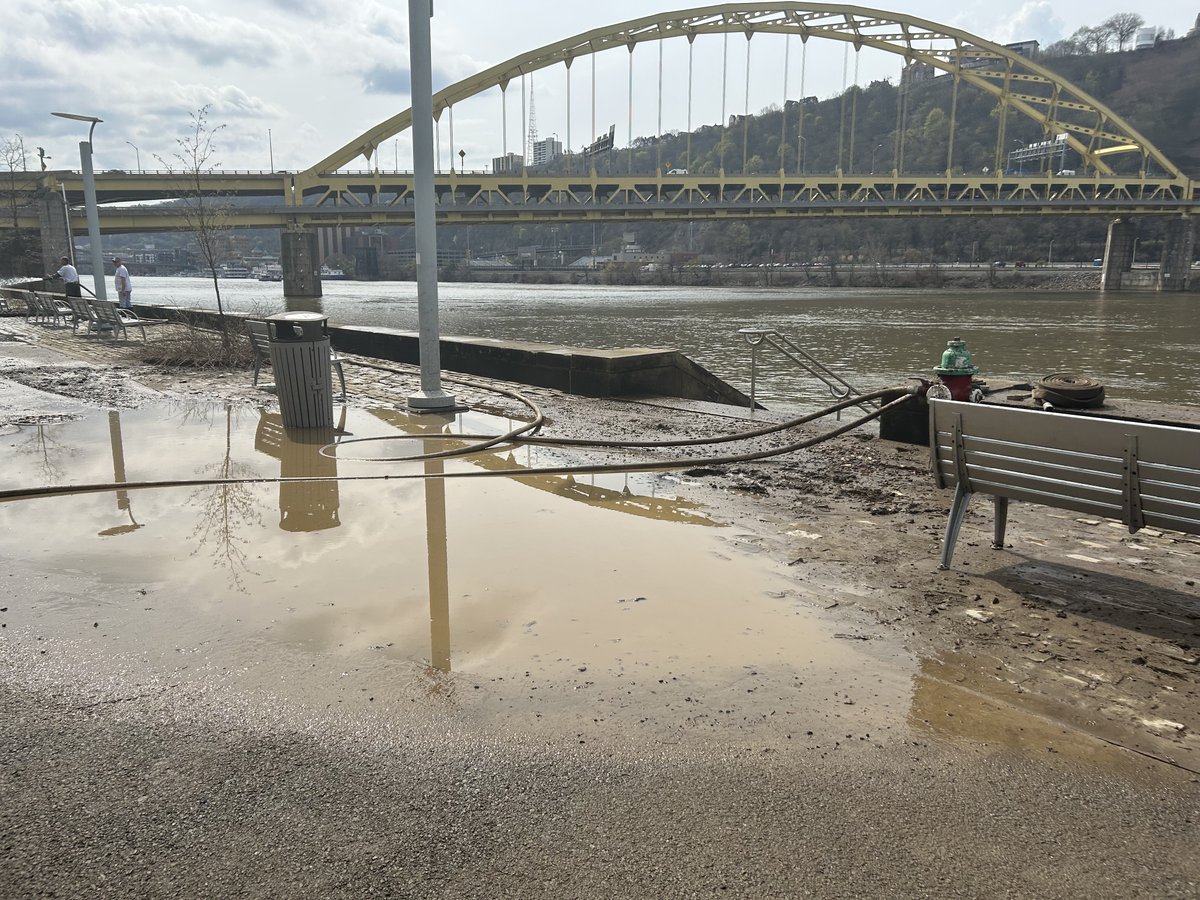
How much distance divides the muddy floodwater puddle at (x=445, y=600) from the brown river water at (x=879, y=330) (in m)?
7.59

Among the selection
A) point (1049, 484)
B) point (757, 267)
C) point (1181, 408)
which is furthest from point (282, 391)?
point (757, 267)

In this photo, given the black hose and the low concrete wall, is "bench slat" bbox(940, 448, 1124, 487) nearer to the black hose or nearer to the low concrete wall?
the black hose

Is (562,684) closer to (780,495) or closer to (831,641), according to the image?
(831,641)

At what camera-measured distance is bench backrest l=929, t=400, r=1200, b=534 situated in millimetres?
3477

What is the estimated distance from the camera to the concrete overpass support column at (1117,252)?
81312mm

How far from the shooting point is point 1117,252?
268 ft

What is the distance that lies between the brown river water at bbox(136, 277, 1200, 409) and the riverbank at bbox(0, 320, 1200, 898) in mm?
8086

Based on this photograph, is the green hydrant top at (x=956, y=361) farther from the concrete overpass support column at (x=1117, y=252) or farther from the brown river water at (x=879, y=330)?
the concrete overpass support column at (x=1117, y=252)

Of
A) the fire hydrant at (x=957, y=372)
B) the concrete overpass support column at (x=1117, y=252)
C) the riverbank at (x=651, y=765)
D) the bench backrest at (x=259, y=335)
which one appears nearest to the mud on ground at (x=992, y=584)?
the riverbank at (x=651, y=765)

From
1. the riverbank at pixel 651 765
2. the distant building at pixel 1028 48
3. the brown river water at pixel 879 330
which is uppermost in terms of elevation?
the distant building at pixel 1028 48

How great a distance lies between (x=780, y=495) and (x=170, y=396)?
7.42 meters

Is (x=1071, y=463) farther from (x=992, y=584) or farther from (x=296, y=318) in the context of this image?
(x=296, y=318)

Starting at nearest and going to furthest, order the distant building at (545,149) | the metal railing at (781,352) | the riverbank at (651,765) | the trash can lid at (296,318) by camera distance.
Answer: the riverbank at (651,765) → the trash can lid at (296,318) → the metal railing at (781,352) → the distant building at (545,149)

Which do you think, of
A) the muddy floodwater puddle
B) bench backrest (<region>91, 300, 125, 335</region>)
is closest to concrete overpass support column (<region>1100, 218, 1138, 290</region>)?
bench backrest (<region>91, 300, 125, 335</region>)
